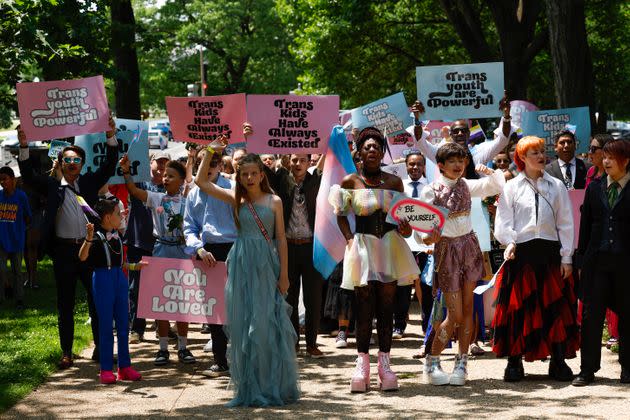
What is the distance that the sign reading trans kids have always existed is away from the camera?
39.2 feet

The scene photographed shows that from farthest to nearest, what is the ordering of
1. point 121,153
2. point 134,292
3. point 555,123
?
point 555,123, point 121,153, point 134,292

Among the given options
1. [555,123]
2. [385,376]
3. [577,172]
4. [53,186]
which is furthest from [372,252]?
[555,123]

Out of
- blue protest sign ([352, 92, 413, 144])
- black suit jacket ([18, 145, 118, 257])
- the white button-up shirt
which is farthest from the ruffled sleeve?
blue protest sign ([352, 92, 413, 144])

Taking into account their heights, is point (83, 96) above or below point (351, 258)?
above

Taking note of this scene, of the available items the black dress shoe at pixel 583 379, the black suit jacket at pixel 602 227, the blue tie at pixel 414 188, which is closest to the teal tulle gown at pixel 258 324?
the black dress shoe at pixel 583 379

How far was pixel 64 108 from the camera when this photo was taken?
10.4 m

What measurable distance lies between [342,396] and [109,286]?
2.26m

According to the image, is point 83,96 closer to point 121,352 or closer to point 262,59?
point 121,352

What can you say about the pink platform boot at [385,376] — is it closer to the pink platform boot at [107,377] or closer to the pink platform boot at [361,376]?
the pink platform boot at [361,376]

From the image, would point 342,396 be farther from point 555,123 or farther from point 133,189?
point 555,123

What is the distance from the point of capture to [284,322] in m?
8.21

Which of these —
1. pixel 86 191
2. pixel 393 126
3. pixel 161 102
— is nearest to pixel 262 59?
pixel 161 102

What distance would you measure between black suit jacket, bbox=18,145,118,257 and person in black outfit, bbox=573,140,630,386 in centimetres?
437

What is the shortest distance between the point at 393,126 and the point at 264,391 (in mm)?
6074
